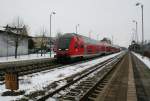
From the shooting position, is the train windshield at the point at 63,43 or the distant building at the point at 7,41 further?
the distant building at the point at 7,41

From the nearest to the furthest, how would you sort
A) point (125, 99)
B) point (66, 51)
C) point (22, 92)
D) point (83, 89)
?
point (125, 99)
point (22, 92)
point (83, 89)
point (66, 51)

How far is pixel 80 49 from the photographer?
3262 centimetres

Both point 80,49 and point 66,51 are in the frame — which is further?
point 80,49

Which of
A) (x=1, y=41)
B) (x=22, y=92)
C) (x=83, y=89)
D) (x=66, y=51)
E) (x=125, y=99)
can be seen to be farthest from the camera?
(x=1, y=41)

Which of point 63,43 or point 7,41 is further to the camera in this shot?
point 7,41

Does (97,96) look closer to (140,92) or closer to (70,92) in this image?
(70,92)

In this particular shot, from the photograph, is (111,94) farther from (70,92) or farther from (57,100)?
(57,100)

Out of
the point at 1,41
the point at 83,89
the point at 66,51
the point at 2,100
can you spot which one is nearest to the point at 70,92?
the point at 83,89

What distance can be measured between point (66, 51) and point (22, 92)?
59.1ft

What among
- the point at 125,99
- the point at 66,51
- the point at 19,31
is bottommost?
the point at 125,99

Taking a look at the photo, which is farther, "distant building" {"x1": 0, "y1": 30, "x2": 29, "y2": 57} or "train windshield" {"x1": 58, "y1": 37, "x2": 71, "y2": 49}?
"distant building" {"x1": 0, "y1": 30, "x2": 29, "y2": 57}

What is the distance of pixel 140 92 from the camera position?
11656mm

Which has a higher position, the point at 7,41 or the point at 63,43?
the point at 7,41

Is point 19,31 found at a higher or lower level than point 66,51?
higher
